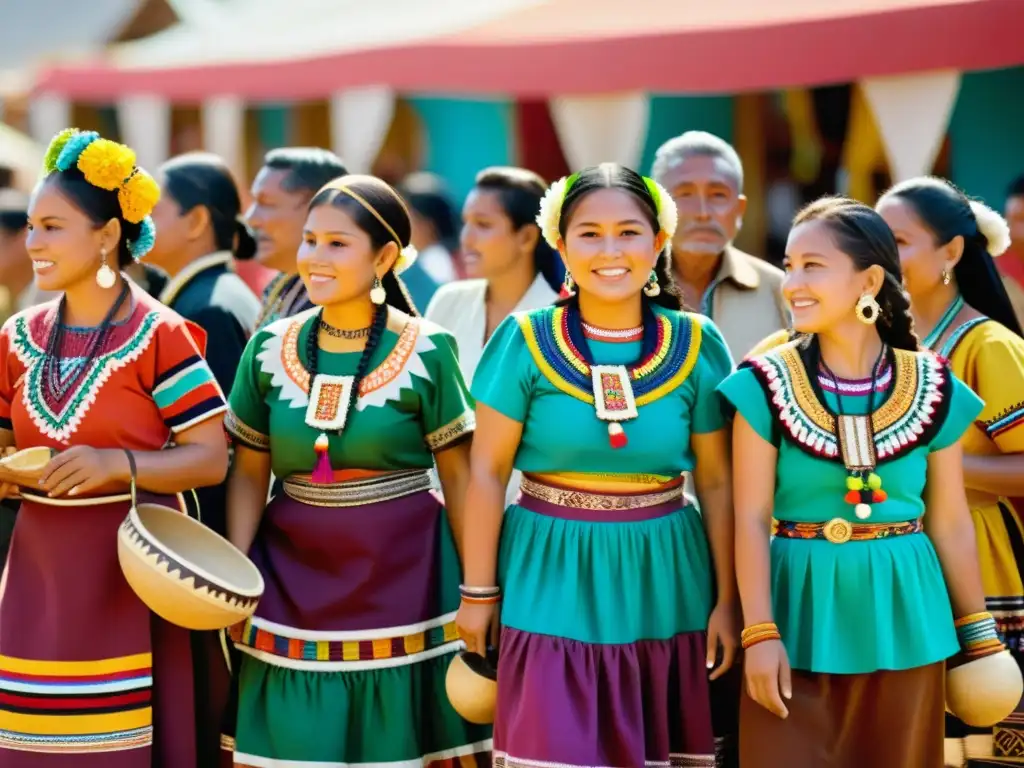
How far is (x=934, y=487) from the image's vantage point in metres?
3.66

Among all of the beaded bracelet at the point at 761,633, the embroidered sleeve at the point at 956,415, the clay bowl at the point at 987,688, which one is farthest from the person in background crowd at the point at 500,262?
the clay bowl at the point at 987,688

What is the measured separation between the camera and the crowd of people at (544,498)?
11.7ft

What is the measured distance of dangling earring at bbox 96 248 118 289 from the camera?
4.01 metres

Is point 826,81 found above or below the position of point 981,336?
above

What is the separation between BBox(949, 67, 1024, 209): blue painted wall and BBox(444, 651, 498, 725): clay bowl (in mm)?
7461

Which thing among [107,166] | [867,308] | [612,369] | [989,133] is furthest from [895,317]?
[989,133]

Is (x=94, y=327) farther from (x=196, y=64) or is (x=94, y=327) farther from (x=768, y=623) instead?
(x=196, y=64)

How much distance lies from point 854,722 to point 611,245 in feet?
4.42

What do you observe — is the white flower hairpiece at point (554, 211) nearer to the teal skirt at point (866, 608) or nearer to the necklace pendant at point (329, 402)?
the necklace pendant at point (329, 402)

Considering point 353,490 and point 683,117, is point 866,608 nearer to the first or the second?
point 353,490

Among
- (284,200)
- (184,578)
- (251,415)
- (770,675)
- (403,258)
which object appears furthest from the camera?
(284,200)

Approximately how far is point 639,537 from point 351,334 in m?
1.08

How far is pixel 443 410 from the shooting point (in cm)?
415

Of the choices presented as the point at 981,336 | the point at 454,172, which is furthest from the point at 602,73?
the point at 981,336
